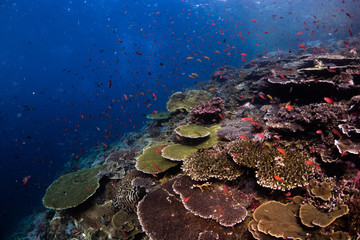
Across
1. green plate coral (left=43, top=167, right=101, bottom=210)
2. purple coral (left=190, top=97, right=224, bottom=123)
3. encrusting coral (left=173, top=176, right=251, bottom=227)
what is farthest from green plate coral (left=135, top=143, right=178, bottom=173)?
purple coral (left=190, top=97, right=224, bottom=123)

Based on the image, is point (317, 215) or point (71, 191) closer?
point (317, 215)

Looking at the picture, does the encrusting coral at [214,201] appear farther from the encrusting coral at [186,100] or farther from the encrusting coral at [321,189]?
the encrusting coral at [186,100]

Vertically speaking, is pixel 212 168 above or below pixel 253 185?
above

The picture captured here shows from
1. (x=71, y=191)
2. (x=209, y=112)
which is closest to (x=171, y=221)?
(x=209, y=112)

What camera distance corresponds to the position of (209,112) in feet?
25.9

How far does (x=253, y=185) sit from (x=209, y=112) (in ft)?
14.1

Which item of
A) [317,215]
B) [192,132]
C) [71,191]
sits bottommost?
[71,191]

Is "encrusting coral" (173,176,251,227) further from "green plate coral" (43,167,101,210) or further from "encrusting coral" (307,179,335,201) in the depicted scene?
"green plate coral" (43,167,101,210)

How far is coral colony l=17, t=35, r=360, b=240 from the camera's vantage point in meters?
2.99

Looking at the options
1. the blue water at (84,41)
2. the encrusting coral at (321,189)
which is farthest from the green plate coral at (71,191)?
the blue water at (84,41)

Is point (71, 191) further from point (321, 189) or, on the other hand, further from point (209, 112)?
point (321, 189)

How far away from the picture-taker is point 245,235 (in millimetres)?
3234

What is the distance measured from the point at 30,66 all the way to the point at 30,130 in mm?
29898

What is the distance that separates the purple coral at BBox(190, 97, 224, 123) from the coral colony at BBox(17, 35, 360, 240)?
112 centimetres
